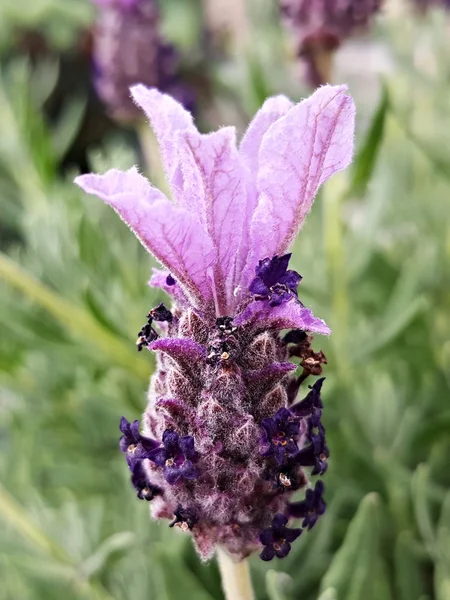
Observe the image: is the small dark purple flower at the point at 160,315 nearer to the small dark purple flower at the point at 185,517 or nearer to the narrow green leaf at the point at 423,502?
the small dark purple flower at the point at 185,517

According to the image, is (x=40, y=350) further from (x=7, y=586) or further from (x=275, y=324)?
(x=275, y=324)

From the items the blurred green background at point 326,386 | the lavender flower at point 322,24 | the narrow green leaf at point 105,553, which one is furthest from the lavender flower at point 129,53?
the narrow green leaf at point 105,553

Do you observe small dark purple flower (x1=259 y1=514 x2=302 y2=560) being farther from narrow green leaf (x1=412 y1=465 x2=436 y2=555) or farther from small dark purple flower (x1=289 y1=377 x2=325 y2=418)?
narrow green leaf (x1=412 y1=465 x2=436 y2=555)

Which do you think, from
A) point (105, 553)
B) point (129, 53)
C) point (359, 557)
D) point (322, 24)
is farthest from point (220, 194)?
point (129, 53)

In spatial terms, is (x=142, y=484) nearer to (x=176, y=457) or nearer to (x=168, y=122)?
(x=176, y=457)

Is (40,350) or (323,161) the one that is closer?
(323,161)

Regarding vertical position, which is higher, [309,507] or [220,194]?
[220,194]

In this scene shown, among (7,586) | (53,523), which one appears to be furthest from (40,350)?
(7,586)
